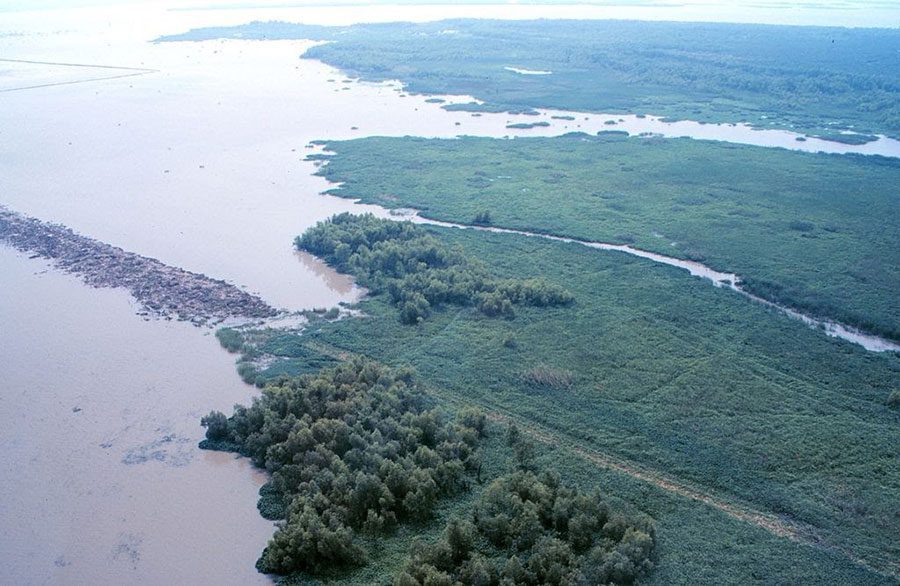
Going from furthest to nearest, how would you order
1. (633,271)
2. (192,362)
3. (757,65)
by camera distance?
1. (757,65)
2. (633,271)
3. (192,362)

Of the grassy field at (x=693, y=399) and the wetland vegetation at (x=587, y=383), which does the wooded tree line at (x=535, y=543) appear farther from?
the grassy field at (x=693, y=399)

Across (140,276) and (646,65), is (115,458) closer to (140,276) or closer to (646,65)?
(140,276)

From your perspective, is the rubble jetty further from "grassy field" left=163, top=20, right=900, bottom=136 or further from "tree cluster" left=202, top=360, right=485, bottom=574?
"grassy field" left=163, top=20, right=900, bottom=136

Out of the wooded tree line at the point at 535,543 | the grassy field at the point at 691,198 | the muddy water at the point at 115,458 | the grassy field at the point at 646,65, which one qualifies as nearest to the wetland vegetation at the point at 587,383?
the wooded tree line at the point at 535,543

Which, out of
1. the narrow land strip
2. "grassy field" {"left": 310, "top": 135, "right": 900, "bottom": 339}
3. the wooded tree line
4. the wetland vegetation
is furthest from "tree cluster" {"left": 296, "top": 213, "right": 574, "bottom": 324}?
the wooded tree line

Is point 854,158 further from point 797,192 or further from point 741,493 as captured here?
point 741,493

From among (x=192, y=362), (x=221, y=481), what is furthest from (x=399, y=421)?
(x=192, y=362)
